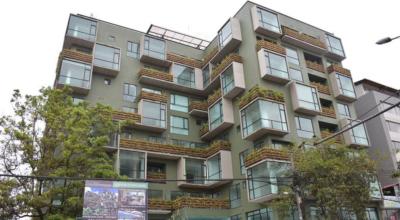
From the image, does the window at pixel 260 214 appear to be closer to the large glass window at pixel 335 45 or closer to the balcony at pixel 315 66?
the balcony at pixel 315 66

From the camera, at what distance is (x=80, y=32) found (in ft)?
118

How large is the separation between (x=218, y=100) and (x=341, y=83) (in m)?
13.1

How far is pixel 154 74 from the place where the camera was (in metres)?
37.2

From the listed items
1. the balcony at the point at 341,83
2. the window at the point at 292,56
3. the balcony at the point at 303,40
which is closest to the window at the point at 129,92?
the window at the point at 292,56

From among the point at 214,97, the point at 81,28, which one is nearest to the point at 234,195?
the point at 214,97

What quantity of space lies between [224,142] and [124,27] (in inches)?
692

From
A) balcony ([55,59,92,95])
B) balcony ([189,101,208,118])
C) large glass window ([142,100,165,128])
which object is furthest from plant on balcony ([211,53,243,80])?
balcony ([55,59,92,95])

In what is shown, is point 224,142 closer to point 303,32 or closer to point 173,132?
point 173,132

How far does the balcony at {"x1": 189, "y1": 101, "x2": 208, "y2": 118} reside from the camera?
123ft

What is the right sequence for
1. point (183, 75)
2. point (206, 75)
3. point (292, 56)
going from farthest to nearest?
point (206, 75) < point (183, 75) < point (292, 56)

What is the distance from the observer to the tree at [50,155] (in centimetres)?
2170

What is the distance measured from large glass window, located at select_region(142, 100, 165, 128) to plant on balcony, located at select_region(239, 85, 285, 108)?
8371 millimetres

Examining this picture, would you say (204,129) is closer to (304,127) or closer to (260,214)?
(304,127)

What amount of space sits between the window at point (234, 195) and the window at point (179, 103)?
10.8 metres
